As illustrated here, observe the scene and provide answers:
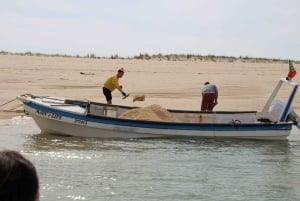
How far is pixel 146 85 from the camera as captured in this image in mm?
26344

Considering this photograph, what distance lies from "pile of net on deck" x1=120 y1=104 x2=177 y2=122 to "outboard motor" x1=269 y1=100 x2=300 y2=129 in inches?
107

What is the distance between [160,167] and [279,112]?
20.0 ft

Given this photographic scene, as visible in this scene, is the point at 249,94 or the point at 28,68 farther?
the point at 28,68

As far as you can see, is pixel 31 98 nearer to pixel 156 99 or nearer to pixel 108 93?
pixel 108 93

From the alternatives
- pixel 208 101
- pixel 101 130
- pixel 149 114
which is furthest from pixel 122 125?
pixel 208 101

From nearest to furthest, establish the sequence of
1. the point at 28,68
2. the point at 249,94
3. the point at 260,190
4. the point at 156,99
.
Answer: the point at 260,190
the point at 156,99
the point at 249,94
the point at 28,68

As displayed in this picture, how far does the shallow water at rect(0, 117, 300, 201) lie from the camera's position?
8.16 metres

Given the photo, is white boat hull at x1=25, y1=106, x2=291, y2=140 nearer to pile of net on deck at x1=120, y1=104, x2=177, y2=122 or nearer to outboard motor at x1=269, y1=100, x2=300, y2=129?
pile of net on deck at x1=120, y1=104, x2=177, y2=122

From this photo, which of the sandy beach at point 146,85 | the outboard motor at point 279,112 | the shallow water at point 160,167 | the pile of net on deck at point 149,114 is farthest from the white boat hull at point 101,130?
the sandy beach at point 146,85

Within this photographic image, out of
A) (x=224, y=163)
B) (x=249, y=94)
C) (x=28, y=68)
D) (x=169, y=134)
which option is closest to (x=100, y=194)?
(x=224, y=163)

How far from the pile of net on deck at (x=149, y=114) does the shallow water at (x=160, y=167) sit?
3.39 ft

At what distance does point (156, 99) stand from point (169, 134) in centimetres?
794

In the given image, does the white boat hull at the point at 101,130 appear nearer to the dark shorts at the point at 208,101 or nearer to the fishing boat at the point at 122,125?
the fishing boat at the point at 122,125

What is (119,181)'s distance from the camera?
8.88 m
